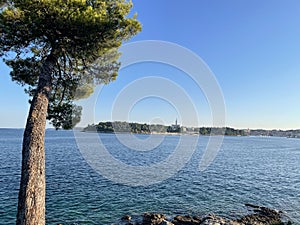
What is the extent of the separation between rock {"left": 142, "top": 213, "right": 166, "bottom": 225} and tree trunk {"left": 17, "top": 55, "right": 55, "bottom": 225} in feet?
26.4

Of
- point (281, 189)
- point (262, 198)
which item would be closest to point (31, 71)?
point (262, 198)

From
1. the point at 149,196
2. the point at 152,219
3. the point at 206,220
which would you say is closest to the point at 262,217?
the point at 206,220

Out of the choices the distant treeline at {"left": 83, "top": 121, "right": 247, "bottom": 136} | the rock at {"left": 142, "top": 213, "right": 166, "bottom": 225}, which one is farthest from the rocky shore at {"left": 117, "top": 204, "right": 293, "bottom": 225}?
the distant treeline at {"left": 83, "top": 121, "right": 247, "bottom": 136}

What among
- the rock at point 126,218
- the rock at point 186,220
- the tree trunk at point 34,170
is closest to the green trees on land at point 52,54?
the tree trunk at point 34,170

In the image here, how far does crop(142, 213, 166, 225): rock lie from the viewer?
14.4 metres

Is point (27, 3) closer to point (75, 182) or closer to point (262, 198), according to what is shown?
point (75, 182)

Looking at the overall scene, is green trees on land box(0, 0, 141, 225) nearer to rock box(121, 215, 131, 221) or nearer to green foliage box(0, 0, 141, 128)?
green foliage box(0, 0, 141, 128)

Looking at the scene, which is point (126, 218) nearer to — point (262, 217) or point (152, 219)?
point (152, 219)

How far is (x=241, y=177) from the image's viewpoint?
3084 centimetres

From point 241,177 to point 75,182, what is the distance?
22545 mm

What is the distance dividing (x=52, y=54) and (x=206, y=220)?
13.1 meters

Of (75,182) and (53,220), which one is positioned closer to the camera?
(53,220)

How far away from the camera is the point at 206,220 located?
45.1 feet

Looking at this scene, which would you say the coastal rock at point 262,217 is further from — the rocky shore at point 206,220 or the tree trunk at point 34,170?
the tree trunk at point 34,170
